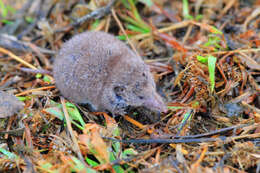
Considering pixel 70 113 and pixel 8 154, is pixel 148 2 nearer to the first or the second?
pixel 70 113

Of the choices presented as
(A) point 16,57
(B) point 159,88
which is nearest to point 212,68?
(B) point 159,88

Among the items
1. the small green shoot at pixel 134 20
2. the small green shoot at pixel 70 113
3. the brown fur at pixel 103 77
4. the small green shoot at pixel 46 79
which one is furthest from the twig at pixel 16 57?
the small green shoot at pixel 134 20

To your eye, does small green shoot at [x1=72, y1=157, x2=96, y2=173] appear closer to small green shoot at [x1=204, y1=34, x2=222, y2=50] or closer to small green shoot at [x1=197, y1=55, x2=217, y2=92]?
small green shoot at [x1=197, y1=55, x2=217, y2=92]

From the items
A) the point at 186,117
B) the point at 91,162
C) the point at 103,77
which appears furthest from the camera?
the point at 103,77

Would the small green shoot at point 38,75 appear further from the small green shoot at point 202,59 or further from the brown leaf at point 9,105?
the small green shoot at point 202,59

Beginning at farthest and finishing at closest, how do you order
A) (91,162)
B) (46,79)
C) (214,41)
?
(46,79) → (214,41) → (91,162)

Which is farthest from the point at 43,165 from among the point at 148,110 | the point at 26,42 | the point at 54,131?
the point at 26,42
